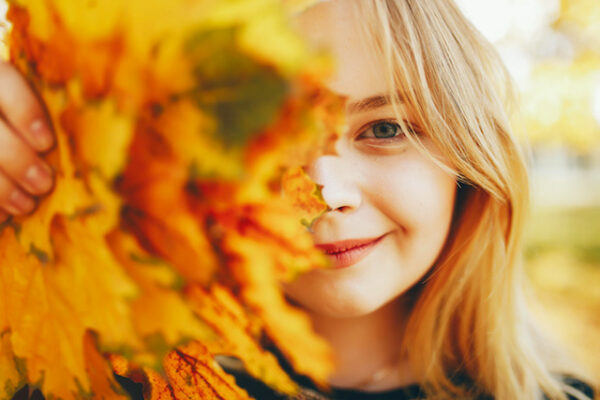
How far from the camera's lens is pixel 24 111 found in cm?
44

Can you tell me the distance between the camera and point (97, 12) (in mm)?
386

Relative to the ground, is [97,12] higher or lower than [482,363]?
higher

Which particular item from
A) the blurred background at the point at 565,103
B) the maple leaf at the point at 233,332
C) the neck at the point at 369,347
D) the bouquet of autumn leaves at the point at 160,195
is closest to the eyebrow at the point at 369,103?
the bouquet of autumn leaves at the point at 160,195

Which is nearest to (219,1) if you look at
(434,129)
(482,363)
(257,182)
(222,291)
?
(257,182)

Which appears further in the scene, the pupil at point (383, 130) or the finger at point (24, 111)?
the pupil at point (383, 130)

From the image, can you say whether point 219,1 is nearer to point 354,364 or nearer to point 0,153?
point 0,153

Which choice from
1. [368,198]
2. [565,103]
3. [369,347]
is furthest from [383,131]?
[565,103]

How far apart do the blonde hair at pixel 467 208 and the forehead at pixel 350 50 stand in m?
0.02

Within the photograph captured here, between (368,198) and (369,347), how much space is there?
427mm

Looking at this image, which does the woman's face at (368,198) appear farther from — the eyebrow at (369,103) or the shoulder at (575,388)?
the shoulder at (575,388)

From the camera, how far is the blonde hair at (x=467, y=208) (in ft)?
2.34

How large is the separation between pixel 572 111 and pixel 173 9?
3527 millimetres

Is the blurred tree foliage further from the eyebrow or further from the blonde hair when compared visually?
the eyebrow

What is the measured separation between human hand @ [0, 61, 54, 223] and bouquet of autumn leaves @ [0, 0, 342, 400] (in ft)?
0.04
